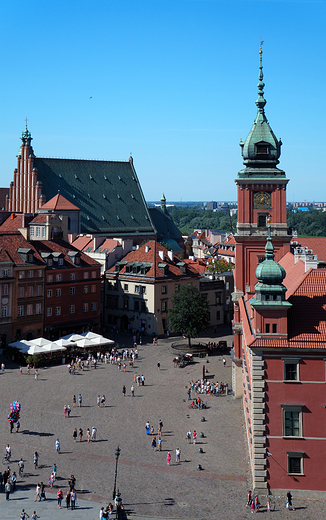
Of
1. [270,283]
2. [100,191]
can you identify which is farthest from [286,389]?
[100,191]

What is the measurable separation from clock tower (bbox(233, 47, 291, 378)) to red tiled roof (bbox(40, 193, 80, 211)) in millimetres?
55833

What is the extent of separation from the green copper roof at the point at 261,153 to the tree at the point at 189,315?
77.8ft

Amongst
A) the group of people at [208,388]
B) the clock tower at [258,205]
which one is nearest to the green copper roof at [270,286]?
the clock tower at [258,205]

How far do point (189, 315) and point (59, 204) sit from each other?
41.9 meters

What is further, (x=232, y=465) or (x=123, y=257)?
(x=123, y=257)

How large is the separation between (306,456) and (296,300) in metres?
9.20

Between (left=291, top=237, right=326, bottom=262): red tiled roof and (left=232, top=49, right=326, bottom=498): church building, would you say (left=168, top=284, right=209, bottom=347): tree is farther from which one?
(left=232, top=49, right=326, bottom=498): church building

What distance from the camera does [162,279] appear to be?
93.0 meters

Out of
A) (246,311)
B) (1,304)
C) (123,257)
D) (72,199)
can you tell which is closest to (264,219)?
(246,311)

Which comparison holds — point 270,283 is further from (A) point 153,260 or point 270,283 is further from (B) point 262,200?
(A) point 153,260

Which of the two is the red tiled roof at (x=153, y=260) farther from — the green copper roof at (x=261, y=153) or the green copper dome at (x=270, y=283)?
the green copper dome at (x=270, y=283)

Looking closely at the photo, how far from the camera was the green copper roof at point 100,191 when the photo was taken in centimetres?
12338

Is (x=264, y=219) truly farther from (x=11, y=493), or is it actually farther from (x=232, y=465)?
A: (x=11, y=493)

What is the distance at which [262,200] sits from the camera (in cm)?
6319
